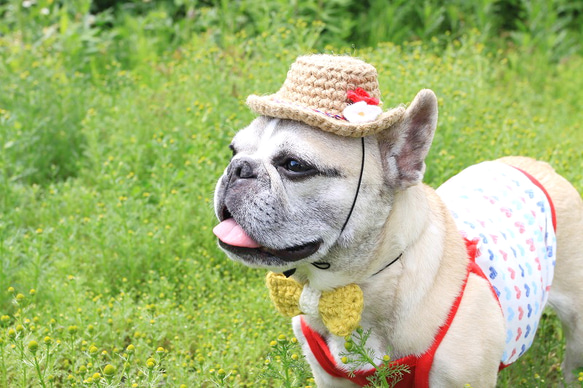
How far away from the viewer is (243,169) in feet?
8.65

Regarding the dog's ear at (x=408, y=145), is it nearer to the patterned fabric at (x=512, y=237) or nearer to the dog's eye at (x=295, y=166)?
the dog's eye at (x=295, y=166)

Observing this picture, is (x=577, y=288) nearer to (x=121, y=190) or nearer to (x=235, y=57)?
(x=121, y=190)

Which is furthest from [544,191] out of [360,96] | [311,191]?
[311,191]

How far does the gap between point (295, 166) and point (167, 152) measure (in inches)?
119

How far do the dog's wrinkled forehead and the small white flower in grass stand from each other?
109 mm

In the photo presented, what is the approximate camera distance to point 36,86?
6508mm

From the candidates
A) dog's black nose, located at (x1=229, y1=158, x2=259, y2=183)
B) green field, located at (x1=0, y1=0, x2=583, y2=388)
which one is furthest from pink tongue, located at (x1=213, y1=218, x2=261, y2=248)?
green field, located at (x1=0, y1=0, x2=583, y2=388)

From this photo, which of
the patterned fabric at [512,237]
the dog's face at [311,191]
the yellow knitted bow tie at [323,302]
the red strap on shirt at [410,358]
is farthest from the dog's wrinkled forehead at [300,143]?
the patterned fabric at [512,237]

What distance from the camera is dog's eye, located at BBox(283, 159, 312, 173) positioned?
2.60 m

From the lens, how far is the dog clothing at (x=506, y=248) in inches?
120

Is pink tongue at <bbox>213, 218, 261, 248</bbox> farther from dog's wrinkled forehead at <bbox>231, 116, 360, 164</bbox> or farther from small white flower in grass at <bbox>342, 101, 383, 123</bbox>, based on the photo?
small white flower in grass at <bbox>342, 101, 383, 123</bbox>

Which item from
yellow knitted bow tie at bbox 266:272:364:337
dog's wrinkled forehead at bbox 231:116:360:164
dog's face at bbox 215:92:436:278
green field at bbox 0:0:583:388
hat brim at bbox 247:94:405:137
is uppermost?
hat brim at bbox 247:94:405:137

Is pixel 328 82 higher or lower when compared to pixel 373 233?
higher

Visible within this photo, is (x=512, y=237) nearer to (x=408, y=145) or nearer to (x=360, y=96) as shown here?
(x=408, y=145)
